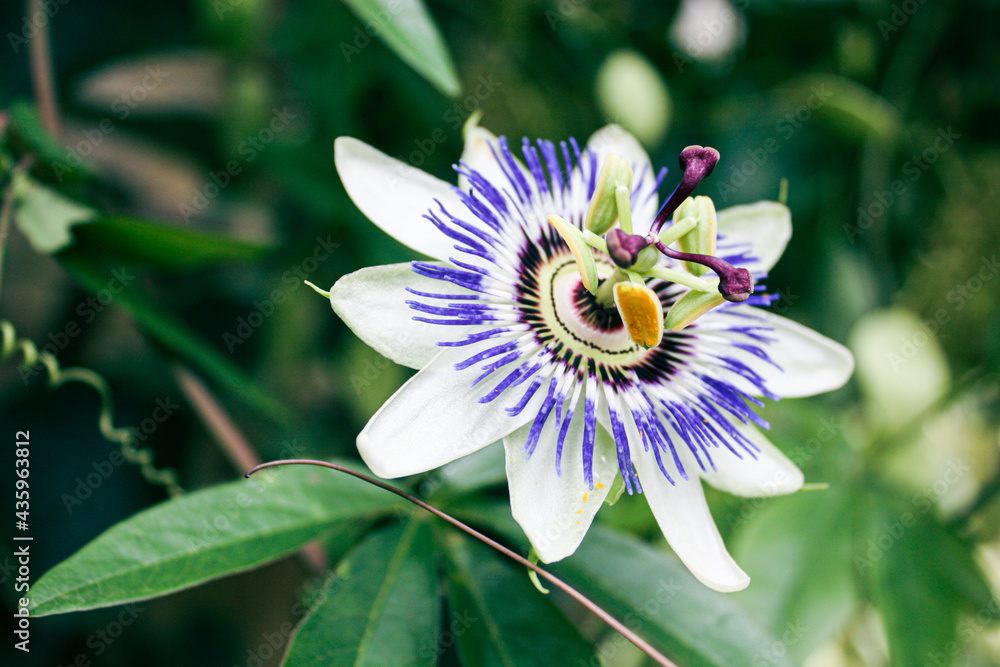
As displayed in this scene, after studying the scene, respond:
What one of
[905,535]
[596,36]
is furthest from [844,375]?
[596,36]

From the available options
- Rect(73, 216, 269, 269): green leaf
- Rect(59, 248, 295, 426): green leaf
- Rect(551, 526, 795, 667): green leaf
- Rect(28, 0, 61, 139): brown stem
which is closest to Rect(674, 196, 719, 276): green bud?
Rect(551, 526, 795, 667): green leaf

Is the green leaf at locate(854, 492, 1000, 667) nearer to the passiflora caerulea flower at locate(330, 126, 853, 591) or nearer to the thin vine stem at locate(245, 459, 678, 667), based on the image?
the passiflora caerulea flower at locate(330, 126, 853, 591)

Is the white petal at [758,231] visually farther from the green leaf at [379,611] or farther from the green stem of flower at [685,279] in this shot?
the green leaf at [379,611]

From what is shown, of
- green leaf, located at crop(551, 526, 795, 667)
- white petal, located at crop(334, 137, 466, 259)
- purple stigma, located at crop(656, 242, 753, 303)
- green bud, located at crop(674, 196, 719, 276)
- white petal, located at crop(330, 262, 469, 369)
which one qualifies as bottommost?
green leaf, located at crop(551, 526, 795, 667)

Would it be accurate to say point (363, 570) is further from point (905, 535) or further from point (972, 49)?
point (972, 49)

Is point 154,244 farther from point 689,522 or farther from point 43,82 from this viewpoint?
point 689,522

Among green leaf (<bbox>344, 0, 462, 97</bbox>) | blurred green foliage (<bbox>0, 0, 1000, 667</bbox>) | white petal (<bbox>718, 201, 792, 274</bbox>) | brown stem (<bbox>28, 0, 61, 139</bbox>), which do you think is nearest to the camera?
green leaf (<bbox>344, 0, 462, 97</bbox>)

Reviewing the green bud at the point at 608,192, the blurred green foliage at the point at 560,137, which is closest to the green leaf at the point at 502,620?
the blurred green foliage at the point at 560,137
